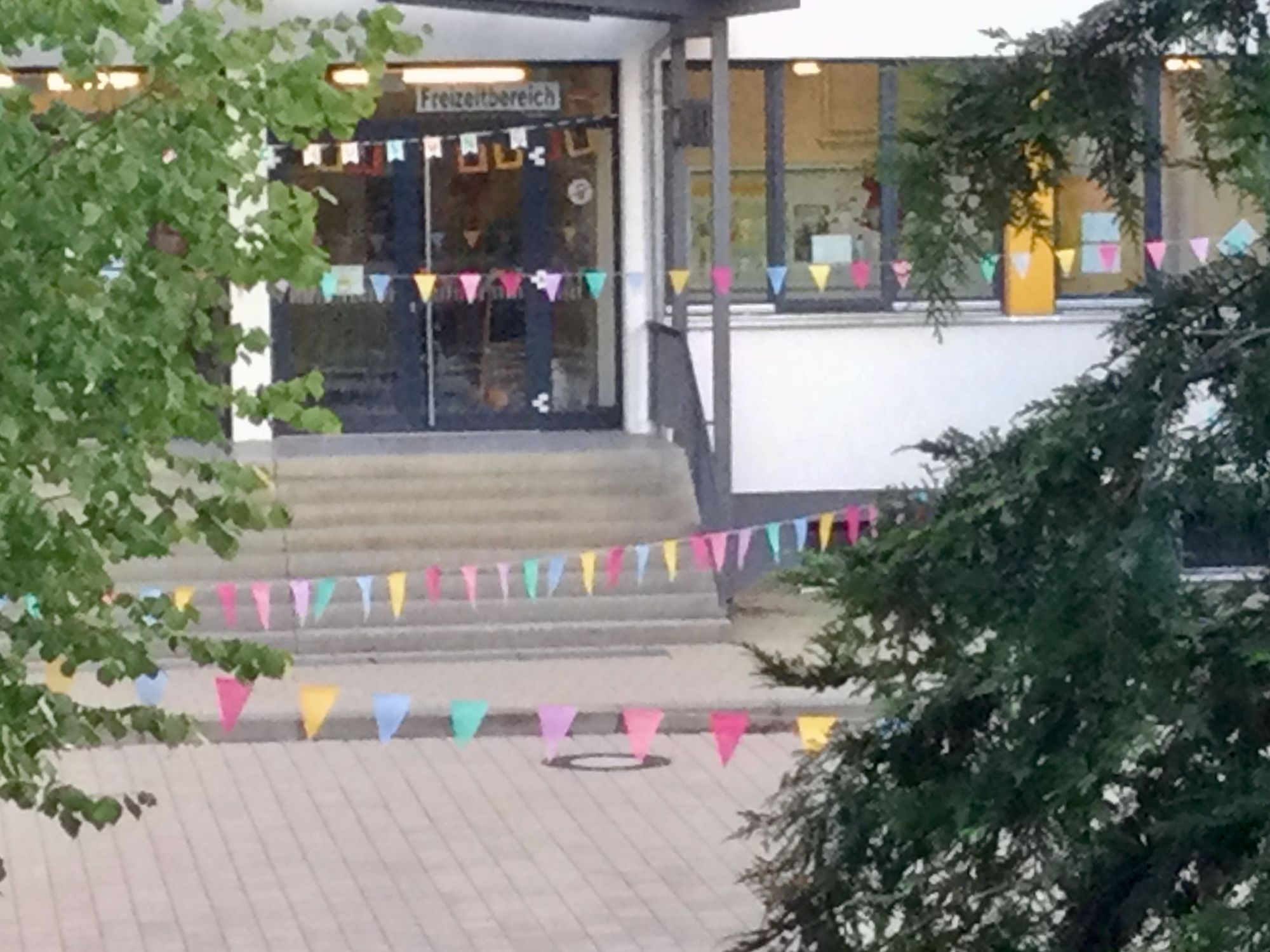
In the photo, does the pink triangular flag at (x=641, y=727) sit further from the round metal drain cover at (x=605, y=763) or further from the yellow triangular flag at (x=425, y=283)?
the yellow triangular flag at (x=425, y=283)

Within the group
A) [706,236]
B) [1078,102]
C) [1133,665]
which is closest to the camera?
[1133,665]

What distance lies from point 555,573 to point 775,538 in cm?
193

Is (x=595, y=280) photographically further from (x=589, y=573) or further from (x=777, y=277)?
(x=589, y=573)

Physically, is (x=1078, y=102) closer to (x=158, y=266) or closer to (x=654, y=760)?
(x=158, y=266)

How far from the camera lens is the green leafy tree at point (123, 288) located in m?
5.04

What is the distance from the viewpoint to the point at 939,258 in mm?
4906

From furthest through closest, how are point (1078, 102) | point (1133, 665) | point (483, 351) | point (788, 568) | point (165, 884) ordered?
point (483, 351) < point (165, 884) < point (788, 568) < point (1078, 102) < point (1133, 665)

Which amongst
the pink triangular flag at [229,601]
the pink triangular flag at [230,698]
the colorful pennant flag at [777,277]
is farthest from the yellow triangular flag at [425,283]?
the pink triangular flag at [230,698]

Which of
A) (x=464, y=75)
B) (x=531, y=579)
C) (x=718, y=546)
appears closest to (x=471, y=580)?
(x=531, y=579)

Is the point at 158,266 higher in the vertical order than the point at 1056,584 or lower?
higher

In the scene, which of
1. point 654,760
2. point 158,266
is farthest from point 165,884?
point 158,266

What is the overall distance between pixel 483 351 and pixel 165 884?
36.1 feet

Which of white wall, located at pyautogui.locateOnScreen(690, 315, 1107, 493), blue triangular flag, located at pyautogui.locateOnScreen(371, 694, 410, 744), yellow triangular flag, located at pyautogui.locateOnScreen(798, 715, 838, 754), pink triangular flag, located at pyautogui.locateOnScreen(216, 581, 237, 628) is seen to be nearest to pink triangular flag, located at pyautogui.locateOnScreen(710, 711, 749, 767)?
yellow triangular flag, located at pyautogui.locateOnScreen(798, 715, 838, 754)

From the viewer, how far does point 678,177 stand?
1923cm
